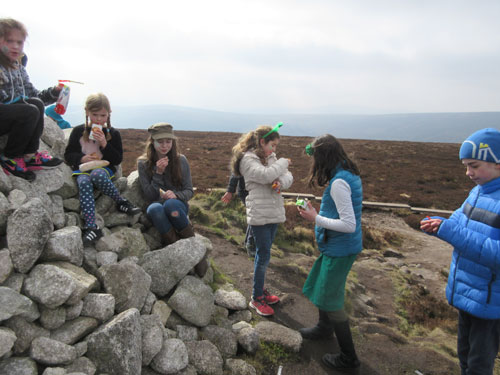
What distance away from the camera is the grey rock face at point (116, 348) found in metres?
2.59

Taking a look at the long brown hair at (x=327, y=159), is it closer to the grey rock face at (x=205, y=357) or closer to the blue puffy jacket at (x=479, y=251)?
the blue puffy jacket at (x=479, y=251)

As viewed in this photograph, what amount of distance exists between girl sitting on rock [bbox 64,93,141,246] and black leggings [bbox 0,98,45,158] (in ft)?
2.25

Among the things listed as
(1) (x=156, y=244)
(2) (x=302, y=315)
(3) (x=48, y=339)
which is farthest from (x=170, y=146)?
(2) (x=302, y=315)

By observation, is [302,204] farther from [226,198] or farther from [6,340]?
[6,340]

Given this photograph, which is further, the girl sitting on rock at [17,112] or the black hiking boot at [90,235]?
the black hiking boot at [90,235]

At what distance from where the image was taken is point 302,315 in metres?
4.71

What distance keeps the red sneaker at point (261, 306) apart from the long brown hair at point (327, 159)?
2.13 metres

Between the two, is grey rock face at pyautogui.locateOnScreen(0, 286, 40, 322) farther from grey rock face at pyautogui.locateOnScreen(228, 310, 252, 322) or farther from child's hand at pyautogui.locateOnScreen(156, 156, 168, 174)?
grey rock face at pyautogui.locateOnScreen(228, 310, 252, 322)

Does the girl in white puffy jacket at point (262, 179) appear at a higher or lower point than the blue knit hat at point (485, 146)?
lower

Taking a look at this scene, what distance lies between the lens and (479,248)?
243cm

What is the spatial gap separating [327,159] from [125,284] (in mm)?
2436

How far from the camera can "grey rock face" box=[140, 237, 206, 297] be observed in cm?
367

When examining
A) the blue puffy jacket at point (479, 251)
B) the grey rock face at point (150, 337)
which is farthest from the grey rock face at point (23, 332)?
the blue puffy jacket at point (479, 251)

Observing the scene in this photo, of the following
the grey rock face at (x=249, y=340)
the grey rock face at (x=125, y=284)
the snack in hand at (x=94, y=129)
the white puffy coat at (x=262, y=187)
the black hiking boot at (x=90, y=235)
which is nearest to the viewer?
the grey rock face at (x=125, y=284)
